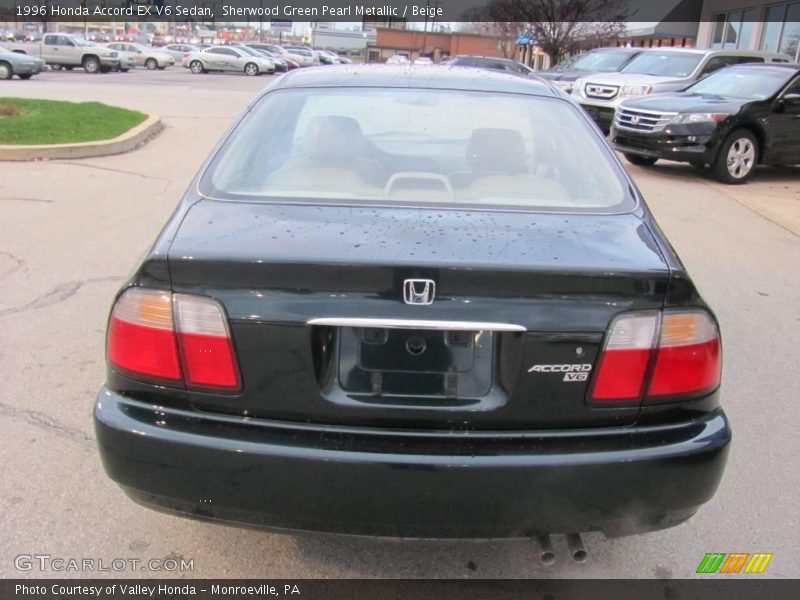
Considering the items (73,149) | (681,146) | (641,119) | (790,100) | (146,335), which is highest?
(790,100)

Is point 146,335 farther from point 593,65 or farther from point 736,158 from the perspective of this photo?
point 593,65

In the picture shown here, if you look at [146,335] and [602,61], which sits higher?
[602,61]

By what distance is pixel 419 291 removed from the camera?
1987 millimetres

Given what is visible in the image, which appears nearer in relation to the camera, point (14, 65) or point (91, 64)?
point (14, 65)

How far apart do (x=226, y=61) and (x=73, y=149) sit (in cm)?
3321

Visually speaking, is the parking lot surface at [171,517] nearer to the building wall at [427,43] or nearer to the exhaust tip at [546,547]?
the exhaust tip at [546,547]

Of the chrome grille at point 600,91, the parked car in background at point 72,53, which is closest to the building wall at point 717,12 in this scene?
the chrome grille at point 600,91

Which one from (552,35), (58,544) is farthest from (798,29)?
(58,544)

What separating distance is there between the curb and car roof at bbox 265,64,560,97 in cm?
715

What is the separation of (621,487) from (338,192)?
54.8 inches

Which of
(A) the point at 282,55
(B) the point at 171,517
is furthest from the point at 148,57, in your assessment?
(B) the point at 171,517

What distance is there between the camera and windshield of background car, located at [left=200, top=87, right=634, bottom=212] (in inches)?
105

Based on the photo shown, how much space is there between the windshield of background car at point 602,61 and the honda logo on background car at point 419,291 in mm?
16627

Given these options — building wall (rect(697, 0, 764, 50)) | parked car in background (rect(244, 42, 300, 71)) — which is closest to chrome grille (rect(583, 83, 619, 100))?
building wall (rect(697, 0, 764, 50))
